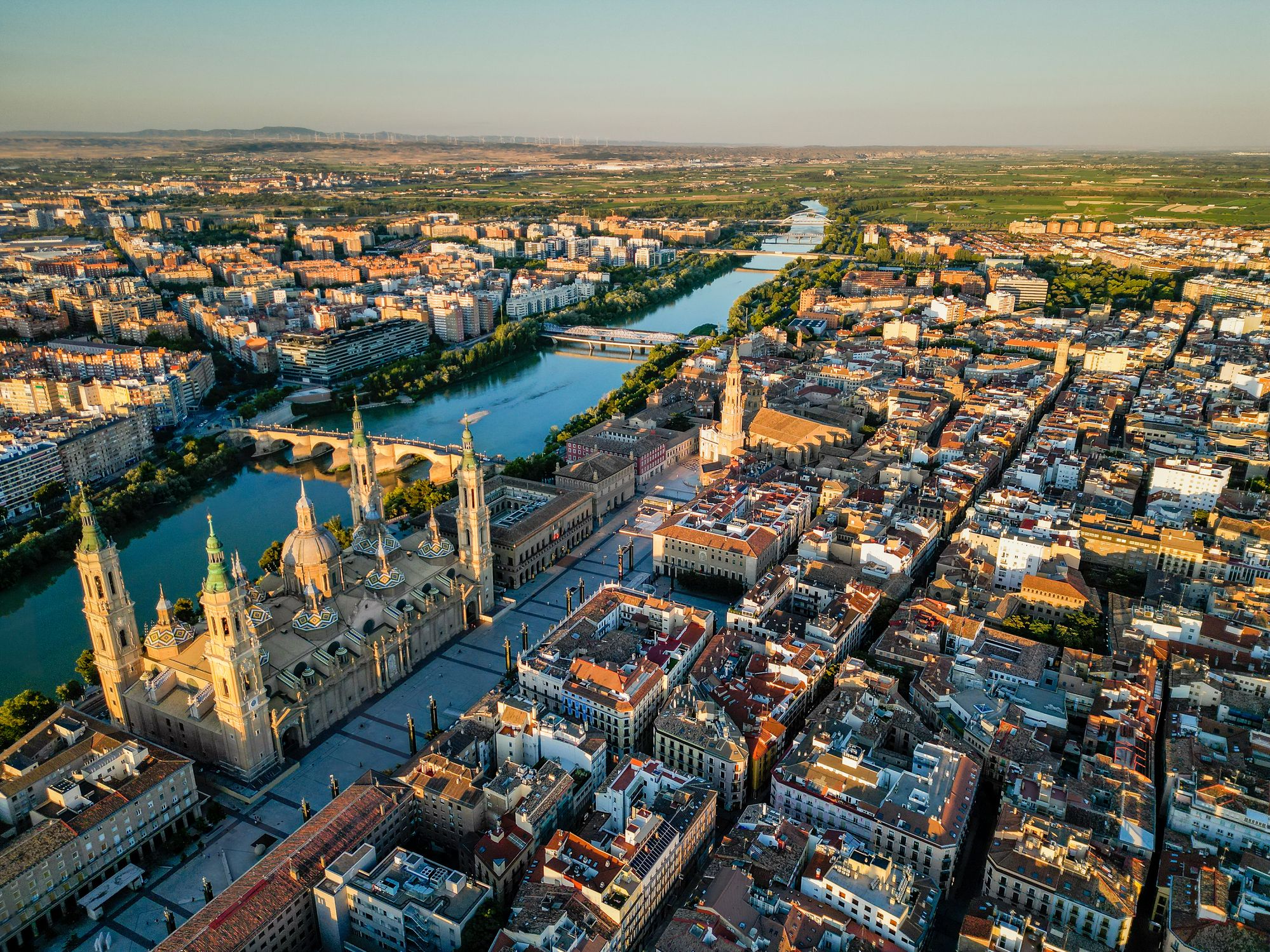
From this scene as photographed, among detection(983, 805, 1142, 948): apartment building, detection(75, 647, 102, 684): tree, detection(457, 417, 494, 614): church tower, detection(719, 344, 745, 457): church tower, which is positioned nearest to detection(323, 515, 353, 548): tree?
detection(457, 417, 494, 614): church tower

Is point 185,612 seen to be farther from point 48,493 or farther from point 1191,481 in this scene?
point 1191,481

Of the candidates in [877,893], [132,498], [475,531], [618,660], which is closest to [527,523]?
[475,531]

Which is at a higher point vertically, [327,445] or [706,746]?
[706,746]

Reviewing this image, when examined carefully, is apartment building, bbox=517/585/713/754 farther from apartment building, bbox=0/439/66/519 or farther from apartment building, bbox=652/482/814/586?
apartment building, bbox=0/439/66/519

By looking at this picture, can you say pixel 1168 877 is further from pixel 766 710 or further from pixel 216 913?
pixel 216 913

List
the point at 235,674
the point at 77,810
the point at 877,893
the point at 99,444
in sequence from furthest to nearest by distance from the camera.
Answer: the point at 99,444 < the point at 235,674 < the point at 77,810 < the point at 877,893

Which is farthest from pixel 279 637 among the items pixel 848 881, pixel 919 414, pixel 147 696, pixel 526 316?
pixel 526 316
